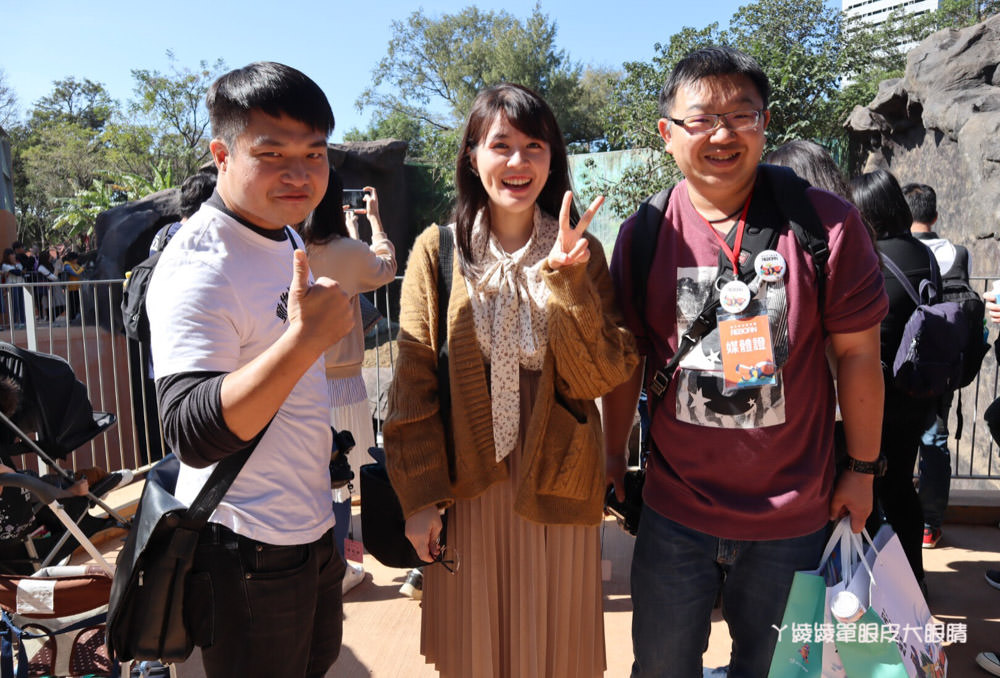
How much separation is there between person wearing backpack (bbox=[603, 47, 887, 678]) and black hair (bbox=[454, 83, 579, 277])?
0.29 metres

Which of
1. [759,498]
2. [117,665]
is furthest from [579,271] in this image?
[117,665]

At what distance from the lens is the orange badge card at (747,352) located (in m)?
1.61

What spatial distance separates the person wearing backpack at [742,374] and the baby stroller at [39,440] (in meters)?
1.98

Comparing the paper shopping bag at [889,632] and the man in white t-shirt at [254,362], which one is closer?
the man in white t-shirt at [254,362]

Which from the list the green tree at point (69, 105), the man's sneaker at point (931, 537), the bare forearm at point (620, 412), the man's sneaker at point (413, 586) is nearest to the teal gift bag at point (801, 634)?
the bare forearm at point (620, 412)

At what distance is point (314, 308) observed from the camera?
47.6 inches

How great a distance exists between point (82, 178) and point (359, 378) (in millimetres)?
29407

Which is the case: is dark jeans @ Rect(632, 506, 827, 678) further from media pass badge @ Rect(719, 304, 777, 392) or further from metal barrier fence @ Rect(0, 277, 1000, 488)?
metal barrier fence @ Rect(0, 277, 1000, 488)

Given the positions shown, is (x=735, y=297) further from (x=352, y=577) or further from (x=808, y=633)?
(x=352, y=577)

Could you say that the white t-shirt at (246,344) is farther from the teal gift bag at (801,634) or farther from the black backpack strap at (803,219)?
the black backpack strap at (803,219)

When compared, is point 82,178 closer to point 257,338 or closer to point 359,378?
point 359,378

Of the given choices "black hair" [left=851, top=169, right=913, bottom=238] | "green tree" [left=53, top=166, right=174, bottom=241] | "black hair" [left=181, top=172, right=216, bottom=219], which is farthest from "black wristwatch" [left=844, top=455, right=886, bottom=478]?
"green tree" [left=53, top=166, right=174, bottom=241]

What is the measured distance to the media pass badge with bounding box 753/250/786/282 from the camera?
1.63 meters

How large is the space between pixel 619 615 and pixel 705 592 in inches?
59.0
